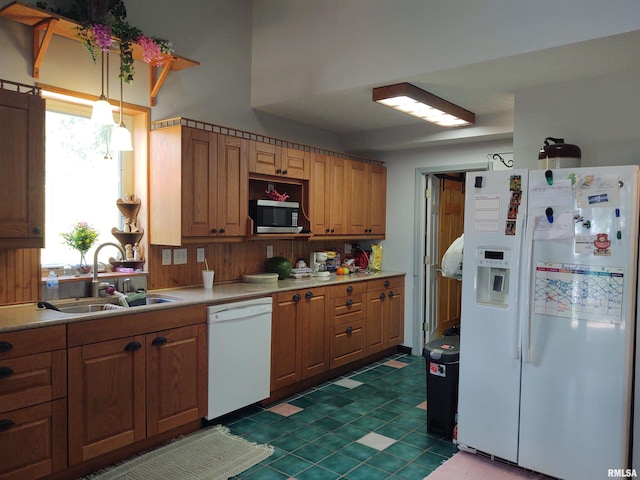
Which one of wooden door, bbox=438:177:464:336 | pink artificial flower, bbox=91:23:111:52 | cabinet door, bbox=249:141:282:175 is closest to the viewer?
pink artificial flower, bbox=91:23:111:52

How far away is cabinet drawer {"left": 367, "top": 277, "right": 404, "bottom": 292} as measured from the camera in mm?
4711

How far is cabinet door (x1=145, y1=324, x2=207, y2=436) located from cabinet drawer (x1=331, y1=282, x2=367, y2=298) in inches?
56.5

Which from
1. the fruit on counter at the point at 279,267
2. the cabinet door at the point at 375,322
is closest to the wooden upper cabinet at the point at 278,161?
the fruit on counter at the point at 279,267

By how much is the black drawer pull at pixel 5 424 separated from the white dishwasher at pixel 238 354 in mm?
1189

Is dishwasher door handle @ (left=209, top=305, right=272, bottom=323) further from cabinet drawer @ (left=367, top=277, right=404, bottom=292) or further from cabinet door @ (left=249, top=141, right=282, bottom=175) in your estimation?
cabinet drawer @ (left=367, top=277, right=404, bottom=292)

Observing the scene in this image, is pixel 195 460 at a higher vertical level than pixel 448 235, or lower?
lower

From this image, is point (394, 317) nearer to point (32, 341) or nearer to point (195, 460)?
point (195, 460)

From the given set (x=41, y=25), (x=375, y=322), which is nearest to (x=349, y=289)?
(x=375, y=322)

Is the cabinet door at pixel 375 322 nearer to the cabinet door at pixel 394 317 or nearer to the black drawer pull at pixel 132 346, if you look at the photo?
the cabinet door at pixel 394 317

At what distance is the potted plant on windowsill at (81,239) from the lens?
3096 millimetres

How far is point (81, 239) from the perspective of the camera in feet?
10.2

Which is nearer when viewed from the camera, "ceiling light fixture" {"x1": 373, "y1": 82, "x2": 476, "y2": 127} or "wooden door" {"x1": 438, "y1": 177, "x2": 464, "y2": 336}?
"ceiling light fixture" {"x1": 373, "y1": 82, "x2": 476, "y2": 127}

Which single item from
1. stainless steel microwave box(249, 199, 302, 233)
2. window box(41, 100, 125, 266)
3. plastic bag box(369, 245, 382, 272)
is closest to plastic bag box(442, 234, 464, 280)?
stainless steel microwave box(249, 199, 302, 233)

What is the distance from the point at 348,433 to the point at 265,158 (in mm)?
2251
